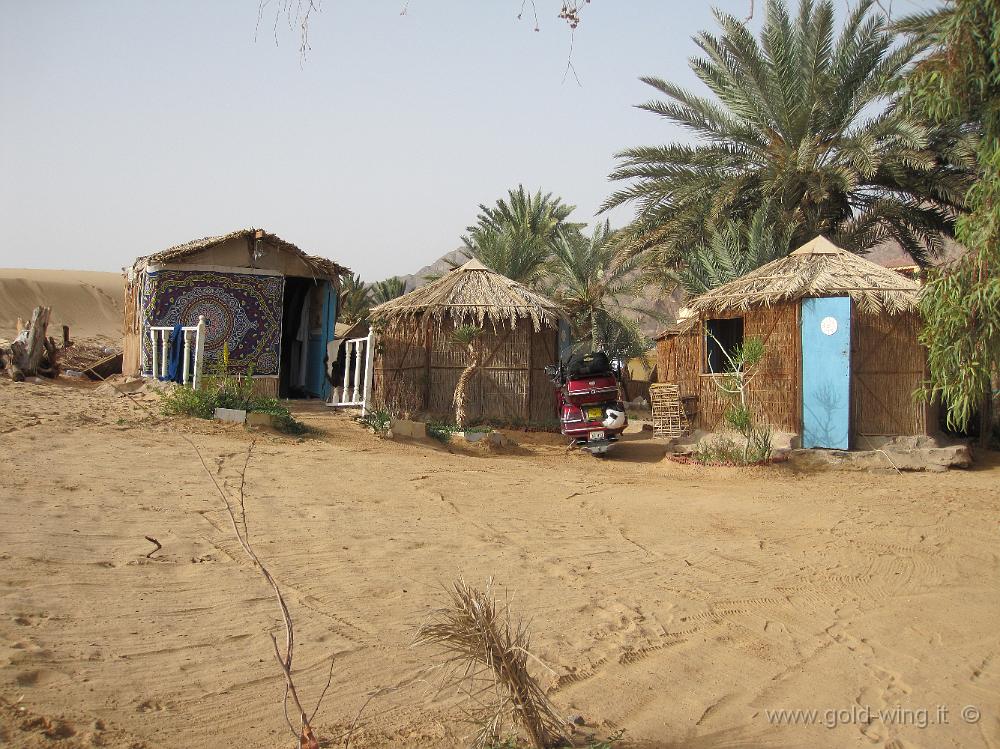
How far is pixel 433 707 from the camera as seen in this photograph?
4062 millimetres

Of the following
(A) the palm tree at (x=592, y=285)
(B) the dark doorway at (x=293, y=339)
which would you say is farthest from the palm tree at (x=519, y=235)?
(B) the dark doorway at (x=293, y=339)

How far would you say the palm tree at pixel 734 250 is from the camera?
1708 centimetres

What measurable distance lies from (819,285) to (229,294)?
367 inches

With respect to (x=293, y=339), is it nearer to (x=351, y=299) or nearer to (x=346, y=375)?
(x=346, y=375)

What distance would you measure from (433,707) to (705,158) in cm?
1601

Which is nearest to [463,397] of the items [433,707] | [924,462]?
[924,462]

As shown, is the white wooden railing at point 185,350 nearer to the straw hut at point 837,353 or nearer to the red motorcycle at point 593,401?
the red motorcycle at point 593,401

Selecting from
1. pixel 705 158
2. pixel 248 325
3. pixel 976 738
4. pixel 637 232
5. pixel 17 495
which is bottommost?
pixel 976 738

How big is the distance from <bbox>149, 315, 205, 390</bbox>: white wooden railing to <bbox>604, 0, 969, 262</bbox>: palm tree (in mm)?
9716

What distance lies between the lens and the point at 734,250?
17484mm

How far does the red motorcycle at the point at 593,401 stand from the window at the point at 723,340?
99.1 inches

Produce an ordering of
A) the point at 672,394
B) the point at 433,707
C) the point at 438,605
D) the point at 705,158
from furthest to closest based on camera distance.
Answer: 1. the point at 705,158
2. the point at 672,394
3. the point at 438,605
4. the point at 433,707

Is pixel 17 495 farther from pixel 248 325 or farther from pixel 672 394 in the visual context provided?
pixel 672 394

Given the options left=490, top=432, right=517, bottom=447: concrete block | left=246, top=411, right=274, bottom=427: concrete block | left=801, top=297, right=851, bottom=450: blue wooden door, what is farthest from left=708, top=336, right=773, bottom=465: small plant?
left=246, top=411, right=274, bottom=427: concrete block
